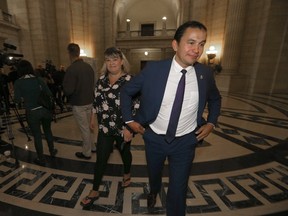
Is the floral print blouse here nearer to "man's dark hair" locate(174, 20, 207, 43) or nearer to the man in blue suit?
the man in blue suit

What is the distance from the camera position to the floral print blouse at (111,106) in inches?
70.7

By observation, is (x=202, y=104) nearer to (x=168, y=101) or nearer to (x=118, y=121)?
(x=168, y=101)

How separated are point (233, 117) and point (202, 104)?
15.1 feet

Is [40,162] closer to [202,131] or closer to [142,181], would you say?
[142,181]

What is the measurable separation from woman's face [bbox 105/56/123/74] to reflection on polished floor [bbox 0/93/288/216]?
1.45 m

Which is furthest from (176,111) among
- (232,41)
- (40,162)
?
(232,41)

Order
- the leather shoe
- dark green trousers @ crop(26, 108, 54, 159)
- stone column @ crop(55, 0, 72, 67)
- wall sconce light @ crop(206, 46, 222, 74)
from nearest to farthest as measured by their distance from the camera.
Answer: the leather shoe
dark green trousers @ crop(26, 108, 54, 159)
wall sconce light @ crop(206, 46, 222, 74)
stone column @ crop(55, 0, 72, 67)

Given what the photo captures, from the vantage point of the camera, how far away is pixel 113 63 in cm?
174

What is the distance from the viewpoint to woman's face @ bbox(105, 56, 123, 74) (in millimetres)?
1741

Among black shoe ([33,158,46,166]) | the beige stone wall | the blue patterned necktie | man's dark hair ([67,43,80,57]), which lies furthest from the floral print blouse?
the beige stone wall

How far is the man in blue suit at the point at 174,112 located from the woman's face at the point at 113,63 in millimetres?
407

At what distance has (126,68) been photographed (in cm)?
187

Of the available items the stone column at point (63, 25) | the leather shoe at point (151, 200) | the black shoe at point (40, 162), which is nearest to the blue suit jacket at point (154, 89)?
the leather shoe at point (151, 200)

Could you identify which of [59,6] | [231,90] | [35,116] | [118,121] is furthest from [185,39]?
[59,6]
